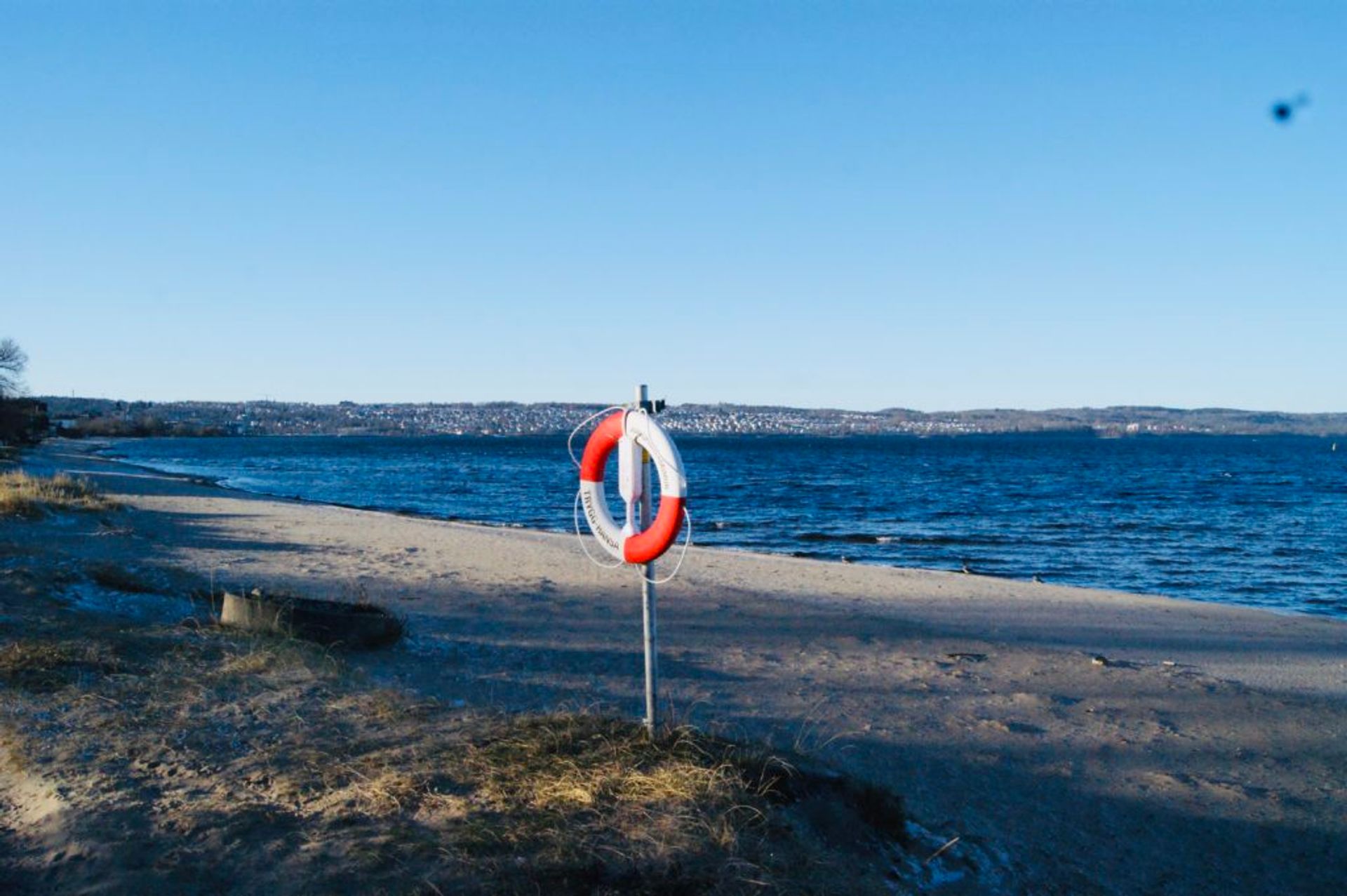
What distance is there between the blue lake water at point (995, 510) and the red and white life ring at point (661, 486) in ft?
46.2

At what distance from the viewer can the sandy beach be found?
5.18 m

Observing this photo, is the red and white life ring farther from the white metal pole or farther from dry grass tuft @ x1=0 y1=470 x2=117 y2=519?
dry grass tuft @ x1=0 y1=470 x2=117 y2=519

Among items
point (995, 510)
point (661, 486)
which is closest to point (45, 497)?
point (661, 486)

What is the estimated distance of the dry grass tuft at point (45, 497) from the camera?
579 inches

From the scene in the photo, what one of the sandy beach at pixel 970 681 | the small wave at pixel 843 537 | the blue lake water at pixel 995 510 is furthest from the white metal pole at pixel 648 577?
the small wave at pixel 843 537

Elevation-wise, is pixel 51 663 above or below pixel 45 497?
below

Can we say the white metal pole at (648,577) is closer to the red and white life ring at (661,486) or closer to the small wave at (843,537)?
the red and white life ring at (661,486)

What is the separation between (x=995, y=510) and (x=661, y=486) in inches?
1178

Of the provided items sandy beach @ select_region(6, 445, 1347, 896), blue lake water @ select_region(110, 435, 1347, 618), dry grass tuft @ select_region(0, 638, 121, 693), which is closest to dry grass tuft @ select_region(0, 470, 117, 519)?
sandy beach @ select_region(6, 445, 1347, 896)

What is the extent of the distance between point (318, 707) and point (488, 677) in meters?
1.84

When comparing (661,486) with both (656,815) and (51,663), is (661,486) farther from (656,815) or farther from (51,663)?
(51,663)

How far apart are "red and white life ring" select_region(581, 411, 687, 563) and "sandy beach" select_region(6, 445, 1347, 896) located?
132cm

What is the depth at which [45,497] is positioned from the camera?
16.7 m

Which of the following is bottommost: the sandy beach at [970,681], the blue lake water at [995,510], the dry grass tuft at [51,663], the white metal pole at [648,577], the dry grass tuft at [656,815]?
the blue lake water at [995,510]
